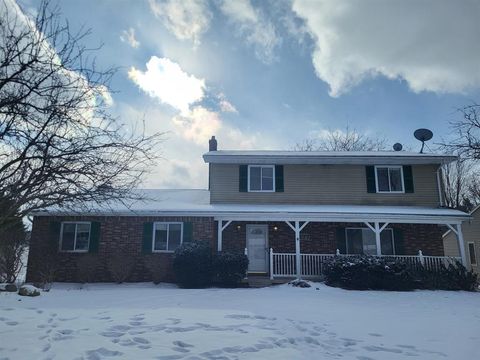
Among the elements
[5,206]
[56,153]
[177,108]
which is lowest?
[5,206]

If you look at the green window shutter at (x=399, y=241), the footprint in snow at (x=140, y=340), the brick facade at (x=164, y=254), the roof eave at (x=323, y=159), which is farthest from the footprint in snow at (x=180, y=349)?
the green window shutter at (x=399, y=241)

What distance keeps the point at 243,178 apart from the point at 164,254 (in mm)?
4694

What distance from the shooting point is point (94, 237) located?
47.5 feet

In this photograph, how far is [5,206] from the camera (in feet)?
14.5

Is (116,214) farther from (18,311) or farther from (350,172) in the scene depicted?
(350,172)

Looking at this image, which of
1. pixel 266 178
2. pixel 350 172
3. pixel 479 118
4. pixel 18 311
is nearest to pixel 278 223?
pixel 266 178

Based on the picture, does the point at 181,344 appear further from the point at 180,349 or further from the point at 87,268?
the point at 87,268

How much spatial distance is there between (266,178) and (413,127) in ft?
29.0

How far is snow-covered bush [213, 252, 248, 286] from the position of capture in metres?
13.1

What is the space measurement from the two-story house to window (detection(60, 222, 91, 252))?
0.04 meters

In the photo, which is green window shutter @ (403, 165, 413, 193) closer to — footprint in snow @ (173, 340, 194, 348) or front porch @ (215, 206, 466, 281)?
front porch @ (215, 206, 466, 281)

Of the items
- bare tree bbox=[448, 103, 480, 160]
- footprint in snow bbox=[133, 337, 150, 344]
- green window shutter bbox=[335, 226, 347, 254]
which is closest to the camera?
footprint in snow bbox=[133, 337, 150, 344]

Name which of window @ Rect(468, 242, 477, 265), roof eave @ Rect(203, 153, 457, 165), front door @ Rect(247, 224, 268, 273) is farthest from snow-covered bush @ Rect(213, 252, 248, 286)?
window @ Rect(468, 242, 477, 265)

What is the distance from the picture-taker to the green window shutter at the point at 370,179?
631 inches
